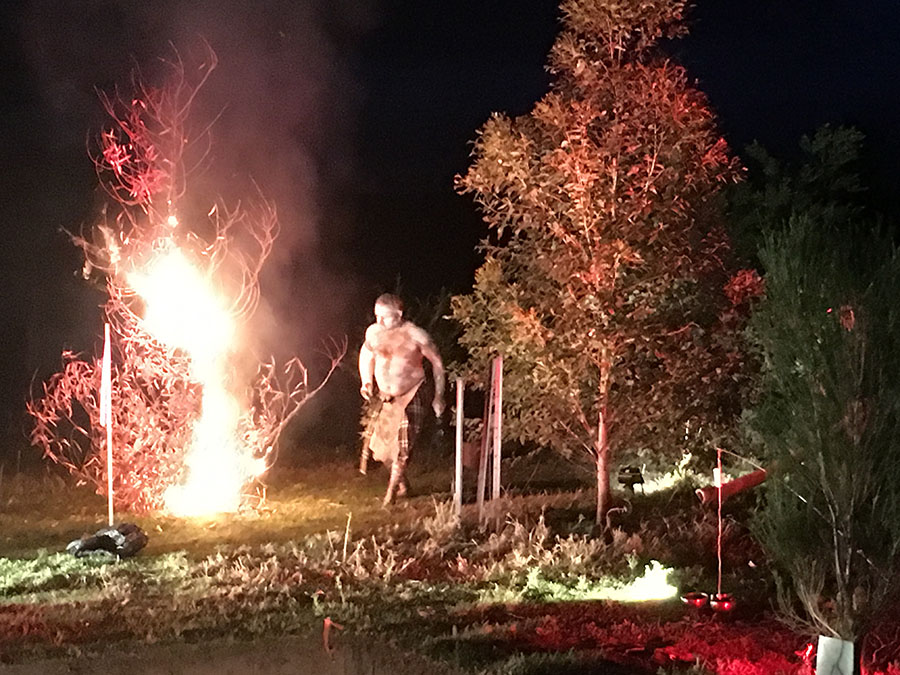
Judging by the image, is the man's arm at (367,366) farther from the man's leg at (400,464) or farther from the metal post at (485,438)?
the metal post at (485,438)

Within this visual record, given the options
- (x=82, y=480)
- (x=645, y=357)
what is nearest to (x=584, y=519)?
(x=645, y=357)

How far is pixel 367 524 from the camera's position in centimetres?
971

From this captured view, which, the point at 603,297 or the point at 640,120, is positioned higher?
the point at 640,120

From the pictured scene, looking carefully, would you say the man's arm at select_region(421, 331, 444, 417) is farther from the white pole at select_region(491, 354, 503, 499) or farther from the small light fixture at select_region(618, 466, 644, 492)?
the small light fixture at select_region(618, 466, 644, 492)

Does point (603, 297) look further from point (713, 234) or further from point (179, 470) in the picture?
point (179, 470)

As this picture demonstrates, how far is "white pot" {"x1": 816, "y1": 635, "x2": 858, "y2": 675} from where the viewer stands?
5.17 meters

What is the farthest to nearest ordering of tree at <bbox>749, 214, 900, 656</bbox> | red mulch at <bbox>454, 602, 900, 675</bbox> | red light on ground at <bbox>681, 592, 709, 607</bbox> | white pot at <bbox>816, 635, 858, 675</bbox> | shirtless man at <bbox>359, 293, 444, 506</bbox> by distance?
1. shirtless man at <bbox>359, 293, 444, 506</bbox>
2. red light on ground at <bbox>681, 592, 709, 607</bbox>
3. red mulch at <bbox>454, 602, 900, 675</bbox>
4. white pot at <bbox>816, 635, 858, 675</bbox>
5. tree at <bbox>749, 214, 900, 656</bbox>

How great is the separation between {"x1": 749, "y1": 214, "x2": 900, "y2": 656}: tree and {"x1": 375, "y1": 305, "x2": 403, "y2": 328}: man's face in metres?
5.50

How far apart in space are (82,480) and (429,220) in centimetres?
1218

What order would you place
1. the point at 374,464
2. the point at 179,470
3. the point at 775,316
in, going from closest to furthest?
the point at 775,316, the point at 179,470, the point at 374,464

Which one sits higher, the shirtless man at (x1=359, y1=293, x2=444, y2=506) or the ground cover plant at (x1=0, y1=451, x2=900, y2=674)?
the shirtless man at (x1=359, y1=293, x2=444, y2=506)

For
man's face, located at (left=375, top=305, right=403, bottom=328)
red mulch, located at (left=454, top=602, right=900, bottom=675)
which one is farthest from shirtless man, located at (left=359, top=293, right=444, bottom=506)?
red mulch, located at (left=454, top=602, right=900, bottom=675)

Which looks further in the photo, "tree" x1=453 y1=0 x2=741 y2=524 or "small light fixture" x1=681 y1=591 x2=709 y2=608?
"tree" x1=453 y1=0 x2=741 y2=524

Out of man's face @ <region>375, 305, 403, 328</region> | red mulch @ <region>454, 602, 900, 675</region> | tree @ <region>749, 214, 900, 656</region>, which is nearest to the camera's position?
tree @ <region>749, 214, 900, 656</region>
